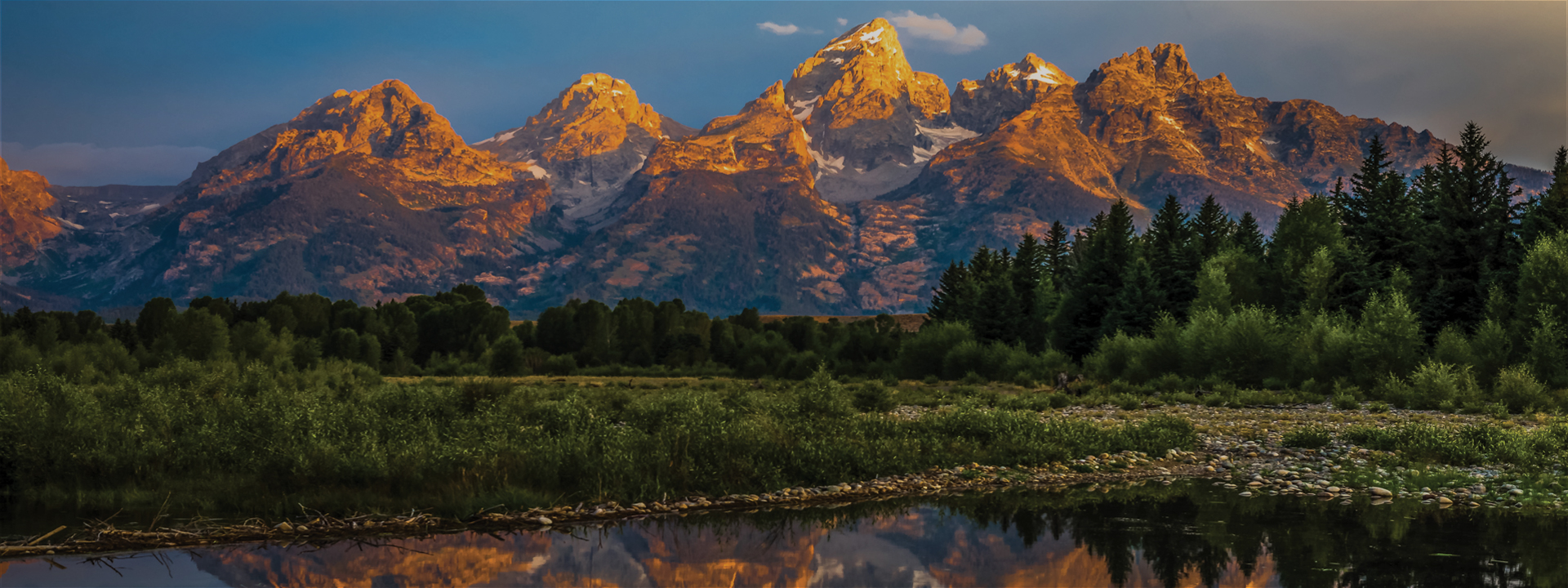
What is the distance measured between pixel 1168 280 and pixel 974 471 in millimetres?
47819

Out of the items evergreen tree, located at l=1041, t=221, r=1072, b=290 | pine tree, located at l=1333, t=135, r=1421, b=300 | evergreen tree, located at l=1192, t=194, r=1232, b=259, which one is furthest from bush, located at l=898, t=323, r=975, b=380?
pine tree, located at l=1333, t=135, r=1421, b=300

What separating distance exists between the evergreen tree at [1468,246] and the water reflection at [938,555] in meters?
36.8

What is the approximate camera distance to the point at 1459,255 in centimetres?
4944

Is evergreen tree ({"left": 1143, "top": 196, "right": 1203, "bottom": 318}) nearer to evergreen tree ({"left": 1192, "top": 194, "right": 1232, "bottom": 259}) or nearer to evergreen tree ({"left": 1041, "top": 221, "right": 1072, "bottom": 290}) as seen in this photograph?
evergreen tree ({"left": 1192, "top": 194, "right": 1232, "bottom": 259})

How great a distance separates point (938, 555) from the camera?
595 inches

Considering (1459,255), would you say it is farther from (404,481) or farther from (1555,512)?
(404,481)

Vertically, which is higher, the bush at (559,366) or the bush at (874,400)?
the bush at (874,400)

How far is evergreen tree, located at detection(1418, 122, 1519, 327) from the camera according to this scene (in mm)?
47938

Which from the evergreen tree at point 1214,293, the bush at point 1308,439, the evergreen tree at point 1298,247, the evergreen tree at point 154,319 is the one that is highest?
the evergreen tree at point 1298,247

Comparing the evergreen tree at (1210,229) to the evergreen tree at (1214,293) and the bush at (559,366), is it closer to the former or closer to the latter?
the evergreen tree at (1214,293)

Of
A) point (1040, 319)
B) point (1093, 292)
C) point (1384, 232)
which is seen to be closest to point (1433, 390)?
point (1384, 232)

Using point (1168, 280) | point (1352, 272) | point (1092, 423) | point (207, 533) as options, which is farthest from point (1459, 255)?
point (207, 533)

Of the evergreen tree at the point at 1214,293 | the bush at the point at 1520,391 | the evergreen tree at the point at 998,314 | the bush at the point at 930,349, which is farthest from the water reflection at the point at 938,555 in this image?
the evergreen tree at the point at 998,314

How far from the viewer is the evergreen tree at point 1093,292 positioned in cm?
6575
